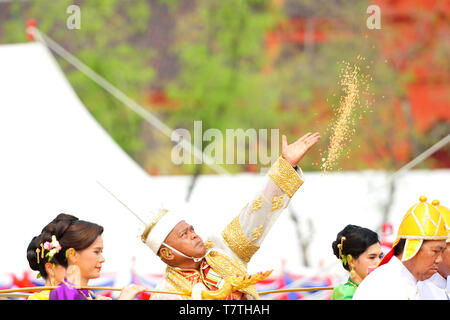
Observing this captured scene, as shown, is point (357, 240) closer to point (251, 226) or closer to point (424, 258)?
point (251, 226)

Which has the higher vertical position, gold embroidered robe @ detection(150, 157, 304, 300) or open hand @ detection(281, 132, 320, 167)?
open hand @ detection(281, 132, 320, 167)


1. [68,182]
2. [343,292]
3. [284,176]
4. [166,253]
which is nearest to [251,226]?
[284,176]

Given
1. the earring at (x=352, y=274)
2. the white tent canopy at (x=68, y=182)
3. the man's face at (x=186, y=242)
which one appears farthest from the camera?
the white tent canopy at (x=68, y=182)

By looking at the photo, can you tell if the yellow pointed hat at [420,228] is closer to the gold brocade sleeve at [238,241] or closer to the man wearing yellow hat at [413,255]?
the man wearing yellow hat at [413,255]

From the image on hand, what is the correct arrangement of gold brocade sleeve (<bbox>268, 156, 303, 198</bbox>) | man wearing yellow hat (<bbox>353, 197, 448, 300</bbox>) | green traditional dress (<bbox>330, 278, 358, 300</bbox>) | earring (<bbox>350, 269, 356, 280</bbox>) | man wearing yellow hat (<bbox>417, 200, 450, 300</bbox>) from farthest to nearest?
earring (<bbox>350, 269, 356, 280</bbox>)
green traditional dress (<bbox>330, 278, 358, 300</bbox>)
gold brocade sleeve (<bbox>268, 156, 303, 198</bbox>)
man wearing yellow hat (<bbox>417, 200, 450, 300</bbox>)
man wearing yellow hat (<bbox>353, 197, 448, 300</bbox>)

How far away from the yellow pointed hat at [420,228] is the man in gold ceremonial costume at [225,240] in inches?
23.9

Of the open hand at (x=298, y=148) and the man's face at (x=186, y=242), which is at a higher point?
the open hand at (x=298, y=148)

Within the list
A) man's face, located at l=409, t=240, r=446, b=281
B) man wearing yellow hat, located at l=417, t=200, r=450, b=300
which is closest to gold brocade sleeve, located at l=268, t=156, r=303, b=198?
man wearing yellow hat, located at l=417, t=200, r=450, b=300

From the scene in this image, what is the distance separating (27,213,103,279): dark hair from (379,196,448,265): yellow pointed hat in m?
1.33

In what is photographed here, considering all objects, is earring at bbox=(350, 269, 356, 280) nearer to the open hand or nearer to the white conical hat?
the open hand

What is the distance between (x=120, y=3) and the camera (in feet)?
46.5

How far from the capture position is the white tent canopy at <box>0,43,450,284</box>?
23.8 feet

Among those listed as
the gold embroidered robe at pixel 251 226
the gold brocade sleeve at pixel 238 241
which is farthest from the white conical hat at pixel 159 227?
the gold brocade sleeve at pixel 238 241

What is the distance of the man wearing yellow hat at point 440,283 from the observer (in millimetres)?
3779
